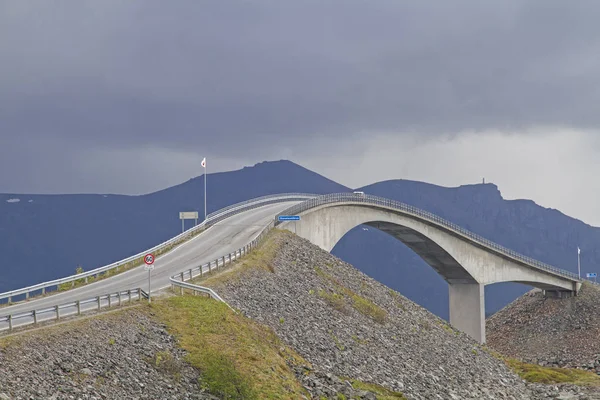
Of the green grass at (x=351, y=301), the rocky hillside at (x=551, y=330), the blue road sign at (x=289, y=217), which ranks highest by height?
the blue road sign at (x=289, y=217)

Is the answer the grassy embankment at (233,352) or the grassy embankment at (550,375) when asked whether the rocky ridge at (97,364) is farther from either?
the grassy embankment at (550,375)

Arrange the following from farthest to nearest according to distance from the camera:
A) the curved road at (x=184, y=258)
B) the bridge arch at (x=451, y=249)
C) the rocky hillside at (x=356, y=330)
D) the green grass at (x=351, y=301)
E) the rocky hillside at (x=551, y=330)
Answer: the rocky hillside at (x=551, y=330), the bridge arch at (x=451, y=249), the green grass at (x=351, y=301), the rocky hillside at (x=356, y=330), the curved road at (x=184, y=258)

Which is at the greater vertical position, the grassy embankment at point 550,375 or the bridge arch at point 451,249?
the bridge arch at point 451,249

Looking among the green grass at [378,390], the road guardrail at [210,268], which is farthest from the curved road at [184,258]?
the green grass at [378,390]

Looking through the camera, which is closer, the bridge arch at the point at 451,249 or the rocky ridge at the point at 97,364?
the rocky ridge at the point at 97,364

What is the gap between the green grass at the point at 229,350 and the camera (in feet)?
97.9

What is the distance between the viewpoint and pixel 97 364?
27.2m

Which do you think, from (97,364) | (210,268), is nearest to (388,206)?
(210,268)

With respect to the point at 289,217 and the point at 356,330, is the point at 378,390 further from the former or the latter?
the point at 289,217

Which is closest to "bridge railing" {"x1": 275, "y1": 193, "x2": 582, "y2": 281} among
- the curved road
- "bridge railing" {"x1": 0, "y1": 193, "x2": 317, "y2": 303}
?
the curved road

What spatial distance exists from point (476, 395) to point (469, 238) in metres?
58.9

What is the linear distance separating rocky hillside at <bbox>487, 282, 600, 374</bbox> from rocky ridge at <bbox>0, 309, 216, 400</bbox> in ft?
199

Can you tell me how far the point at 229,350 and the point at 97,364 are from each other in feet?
24.1

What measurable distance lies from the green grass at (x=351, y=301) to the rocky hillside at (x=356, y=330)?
84 mm
